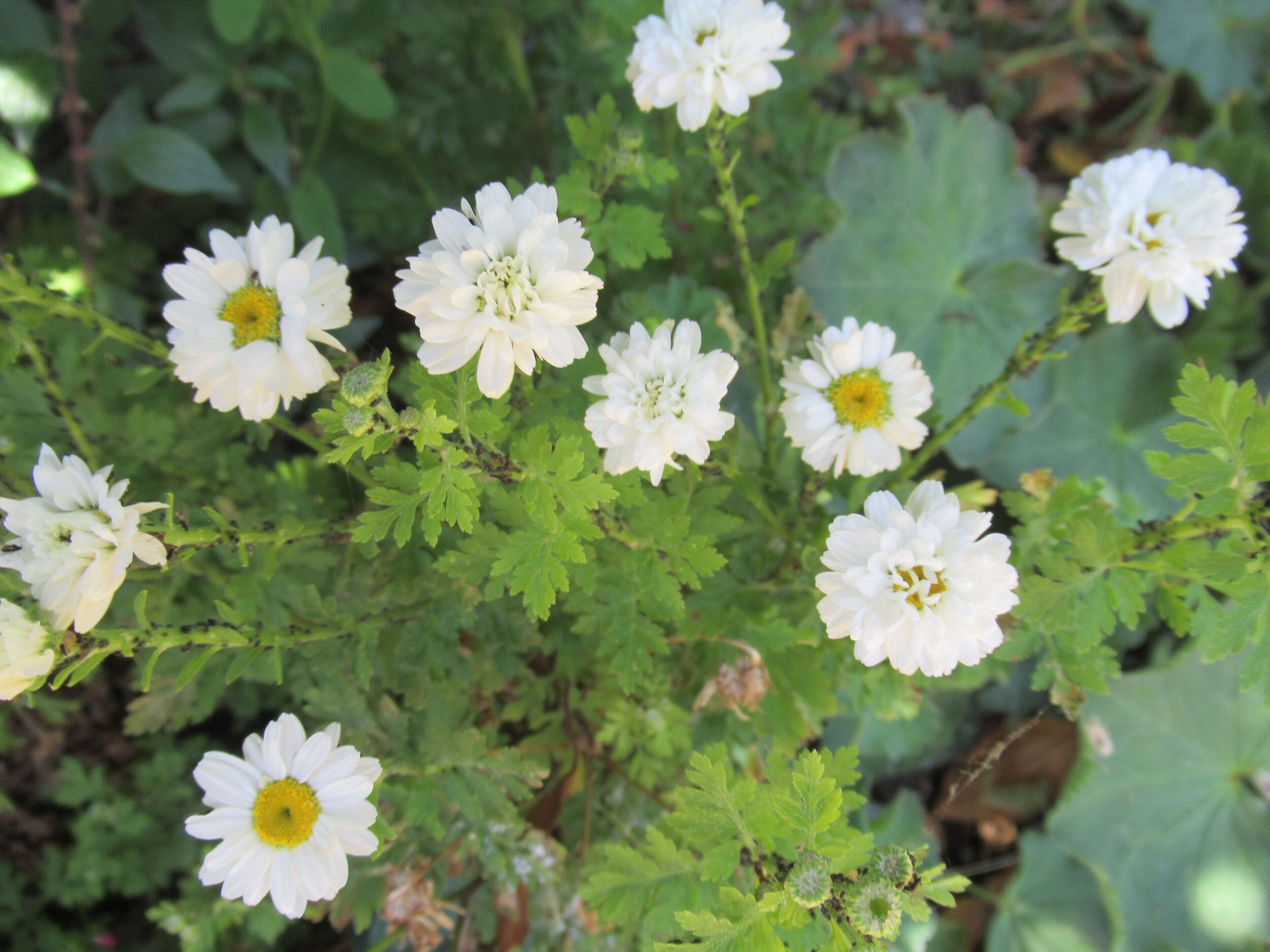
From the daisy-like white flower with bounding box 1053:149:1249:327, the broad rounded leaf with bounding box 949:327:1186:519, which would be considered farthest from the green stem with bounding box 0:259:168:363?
the broad rounded leaf with bounding box 949:327:1186:519

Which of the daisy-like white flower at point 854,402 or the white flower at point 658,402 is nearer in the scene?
the white flower at point 658,402

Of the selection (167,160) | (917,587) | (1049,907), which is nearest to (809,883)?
(917,587)

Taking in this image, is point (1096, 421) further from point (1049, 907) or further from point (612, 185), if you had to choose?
point (612, 185)

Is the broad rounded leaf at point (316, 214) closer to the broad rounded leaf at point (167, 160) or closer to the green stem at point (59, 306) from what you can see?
the broad rounded leaf at point (167, 160)

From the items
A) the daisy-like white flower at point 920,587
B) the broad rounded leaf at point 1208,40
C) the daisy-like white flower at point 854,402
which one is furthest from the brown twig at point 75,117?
the broad rounded leaf at point 1208,40

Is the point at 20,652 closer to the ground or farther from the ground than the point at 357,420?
closer to the ground

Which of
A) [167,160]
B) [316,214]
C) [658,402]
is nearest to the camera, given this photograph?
[658,402]
